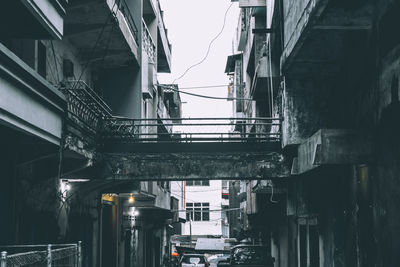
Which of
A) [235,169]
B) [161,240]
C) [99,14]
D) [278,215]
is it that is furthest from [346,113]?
[161,240]

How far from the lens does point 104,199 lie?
20562mm

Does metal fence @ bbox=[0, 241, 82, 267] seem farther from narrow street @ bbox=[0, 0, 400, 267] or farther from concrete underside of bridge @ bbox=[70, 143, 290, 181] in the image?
concrete underside of bridge @ bbox=[70, 143, 290, 181]

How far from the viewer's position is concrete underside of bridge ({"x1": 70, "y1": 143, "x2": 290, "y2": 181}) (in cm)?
1502

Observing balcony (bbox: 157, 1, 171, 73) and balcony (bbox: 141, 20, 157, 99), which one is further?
balcony (bbox: 157, 1, 171, 73)

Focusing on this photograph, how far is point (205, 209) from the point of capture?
2714 inches

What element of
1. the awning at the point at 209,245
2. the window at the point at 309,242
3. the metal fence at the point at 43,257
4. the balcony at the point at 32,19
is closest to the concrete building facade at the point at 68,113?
the balcony at the point at 32,19

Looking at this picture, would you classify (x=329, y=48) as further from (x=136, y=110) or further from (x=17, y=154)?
(x=136, y=110)

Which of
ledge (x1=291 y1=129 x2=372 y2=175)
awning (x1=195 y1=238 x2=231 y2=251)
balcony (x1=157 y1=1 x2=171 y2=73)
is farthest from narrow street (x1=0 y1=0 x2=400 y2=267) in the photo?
awning (x1=195 y1=238 x2=231 y2=251)

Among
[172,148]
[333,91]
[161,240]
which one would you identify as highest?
[333,91]

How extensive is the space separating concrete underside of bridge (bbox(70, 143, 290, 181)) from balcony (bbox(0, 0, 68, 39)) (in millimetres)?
4913

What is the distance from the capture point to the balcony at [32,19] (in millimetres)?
9672

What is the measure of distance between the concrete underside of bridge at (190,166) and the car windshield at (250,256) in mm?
8662

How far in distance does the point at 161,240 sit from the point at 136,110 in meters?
22.9

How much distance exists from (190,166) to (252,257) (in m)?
9.12
